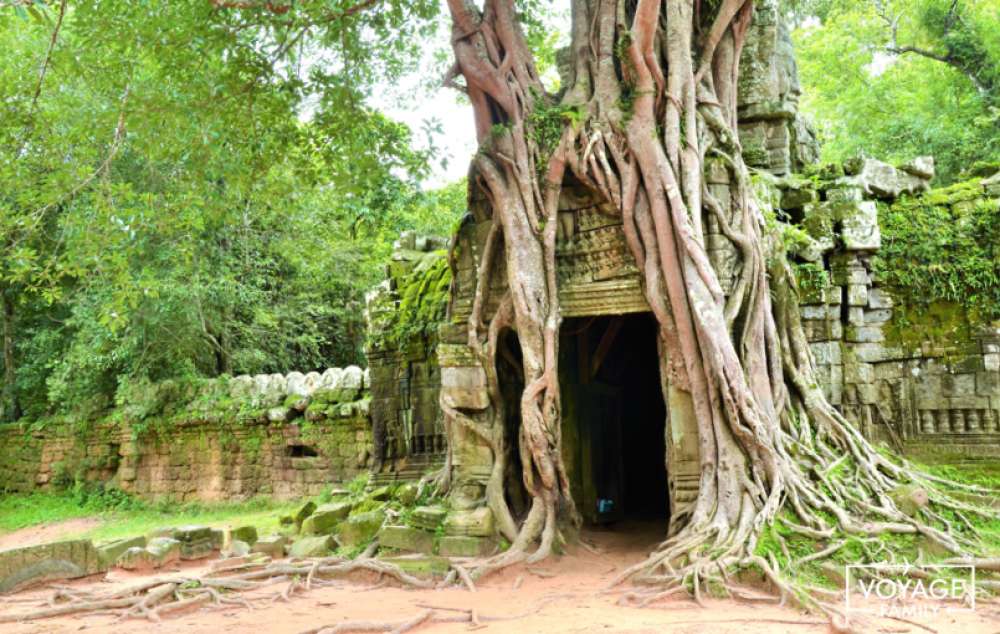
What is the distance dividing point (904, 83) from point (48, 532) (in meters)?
16.2

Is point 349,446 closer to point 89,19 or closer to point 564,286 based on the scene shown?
point 564,286

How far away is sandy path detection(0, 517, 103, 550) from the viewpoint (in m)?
12.0

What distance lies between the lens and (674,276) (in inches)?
232

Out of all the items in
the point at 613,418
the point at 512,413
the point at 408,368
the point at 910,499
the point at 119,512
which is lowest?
the point at 119,512

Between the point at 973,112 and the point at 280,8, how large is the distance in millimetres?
10717

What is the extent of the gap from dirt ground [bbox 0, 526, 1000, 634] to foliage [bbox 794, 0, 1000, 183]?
9250mm

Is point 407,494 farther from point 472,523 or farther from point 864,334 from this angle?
point 864,334

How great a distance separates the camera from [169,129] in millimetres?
7230

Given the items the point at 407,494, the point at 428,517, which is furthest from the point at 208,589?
the point at 407,494

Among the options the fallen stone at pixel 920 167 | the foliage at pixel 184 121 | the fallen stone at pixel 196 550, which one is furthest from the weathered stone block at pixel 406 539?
the fallen stone at pixel 920 167

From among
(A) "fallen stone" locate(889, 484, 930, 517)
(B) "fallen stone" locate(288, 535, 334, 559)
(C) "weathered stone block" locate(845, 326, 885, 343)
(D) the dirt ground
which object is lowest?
(B) "fallen stone" locate(288, 535, 334, 559)

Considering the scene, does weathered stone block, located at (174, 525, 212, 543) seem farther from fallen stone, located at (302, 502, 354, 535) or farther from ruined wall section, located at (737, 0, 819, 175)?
ruined wall section, located at (737, 0, 819, 175)

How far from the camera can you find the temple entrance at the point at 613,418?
7.64m

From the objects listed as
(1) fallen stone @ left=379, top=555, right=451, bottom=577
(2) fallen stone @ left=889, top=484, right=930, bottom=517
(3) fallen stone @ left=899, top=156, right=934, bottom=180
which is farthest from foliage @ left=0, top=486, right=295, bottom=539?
(3) fallen stone @ left=899, top=156, right=934, bottom=180
